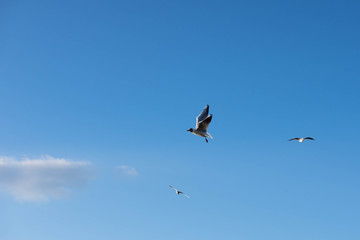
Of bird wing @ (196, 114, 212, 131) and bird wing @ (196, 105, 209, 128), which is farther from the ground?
bird wing @ (196, 105, 209, 128)

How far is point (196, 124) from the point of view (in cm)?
5872

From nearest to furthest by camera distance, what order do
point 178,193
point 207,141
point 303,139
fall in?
1. point 303,139
2. point 207,141
3. point 178,193

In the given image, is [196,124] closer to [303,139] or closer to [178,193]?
[303,139]

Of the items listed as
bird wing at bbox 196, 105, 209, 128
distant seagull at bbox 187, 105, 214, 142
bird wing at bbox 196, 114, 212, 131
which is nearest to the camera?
bird wing at bbox 196, 114, 212, 131

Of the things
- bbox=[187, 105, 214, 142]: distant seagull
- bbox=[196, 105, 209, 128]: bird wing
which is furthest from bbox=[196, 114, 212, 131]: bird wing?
bbox=[196, 105, 209, 128]: bird wing

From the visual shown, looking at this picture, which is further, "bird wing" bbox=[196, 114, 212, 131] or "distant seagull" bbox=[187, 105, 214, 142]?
"distant seagull" bbox=[187, 105, 214, 142]

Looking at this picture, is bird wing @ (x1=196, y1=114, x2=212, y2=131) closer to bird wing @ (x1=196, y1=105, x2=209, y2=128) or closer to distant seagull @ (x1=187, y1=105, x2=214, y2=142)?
distant seagull @ (x1=187, y1=105, x2=214, y2=142)

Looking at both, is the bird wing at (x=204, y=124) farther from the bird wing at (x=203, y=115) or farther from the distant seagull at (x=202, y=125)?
the bird wing at (x=203, y=115)

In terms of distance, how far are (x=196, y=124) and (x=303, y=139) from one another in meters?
18.7

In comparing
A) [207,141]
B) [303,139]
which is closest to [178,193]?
[207,141]

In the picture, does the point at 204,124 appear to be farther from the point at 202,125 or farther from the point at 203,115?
the point at 203,115

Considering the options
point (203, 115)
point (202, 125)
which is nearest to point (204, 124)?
point (202, 125)

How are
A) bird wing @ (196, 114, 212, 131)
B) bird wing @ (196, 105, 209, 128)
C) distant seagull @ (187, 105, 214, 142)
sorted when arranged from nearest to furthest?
bird wing @ (196, 114, 212, 131), distant seagull @ (187, 105, 214, 142), bird wing @ (196, 105, 209, 128)

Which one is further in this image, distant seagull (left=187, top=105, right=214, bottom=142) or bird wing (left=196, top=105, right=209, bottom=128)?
bird wing (left=196, top=105, right=209, bottom=128)
